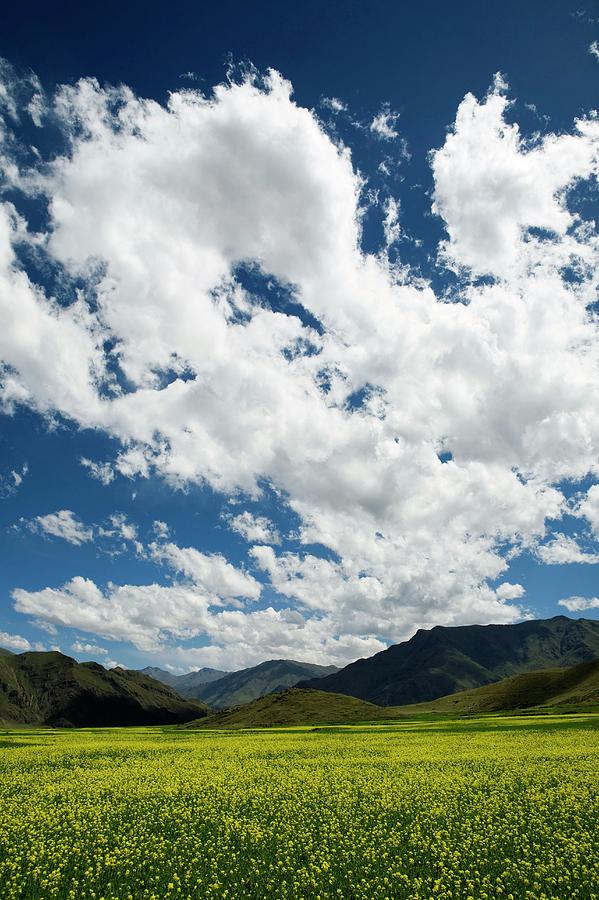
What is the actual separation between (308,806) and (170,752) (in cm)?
3121

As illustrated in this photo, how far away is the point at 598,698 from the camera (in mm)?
170125

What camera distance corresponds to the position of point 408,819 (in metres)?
22.6

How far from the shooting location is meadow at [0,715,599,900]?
1664cm

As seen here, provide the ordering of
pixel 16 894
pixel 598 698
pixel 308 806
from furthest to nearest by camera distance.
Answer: pixel 598 698, pixel 308 806, pixel 16 894

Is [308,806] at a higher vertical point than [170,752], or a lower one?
higher

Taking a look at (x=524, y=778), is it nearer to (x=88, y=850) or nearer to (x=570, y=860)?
(x=570, y=860)

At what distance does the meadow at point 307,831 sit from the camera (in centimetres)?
1664

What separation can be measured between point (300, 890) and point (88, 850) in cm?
A: 890

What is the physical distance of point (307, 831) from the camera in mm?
21047

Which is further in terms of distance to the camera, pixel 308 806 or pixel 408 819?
pixel 308 806

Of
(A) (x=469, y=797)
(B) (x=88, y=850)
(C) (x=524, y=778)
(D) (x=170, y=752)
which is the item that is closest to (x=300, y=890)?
(B) (x=88, y=850)

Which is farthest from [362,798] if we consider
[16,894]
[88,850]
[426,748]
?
[426,748]

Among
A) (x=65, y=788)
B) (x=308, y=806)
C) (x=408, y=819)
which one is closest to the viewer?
(x=408, y=819)

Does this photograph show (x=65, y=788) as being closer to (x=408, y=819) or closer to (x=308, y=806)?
(x=308, y=806)
